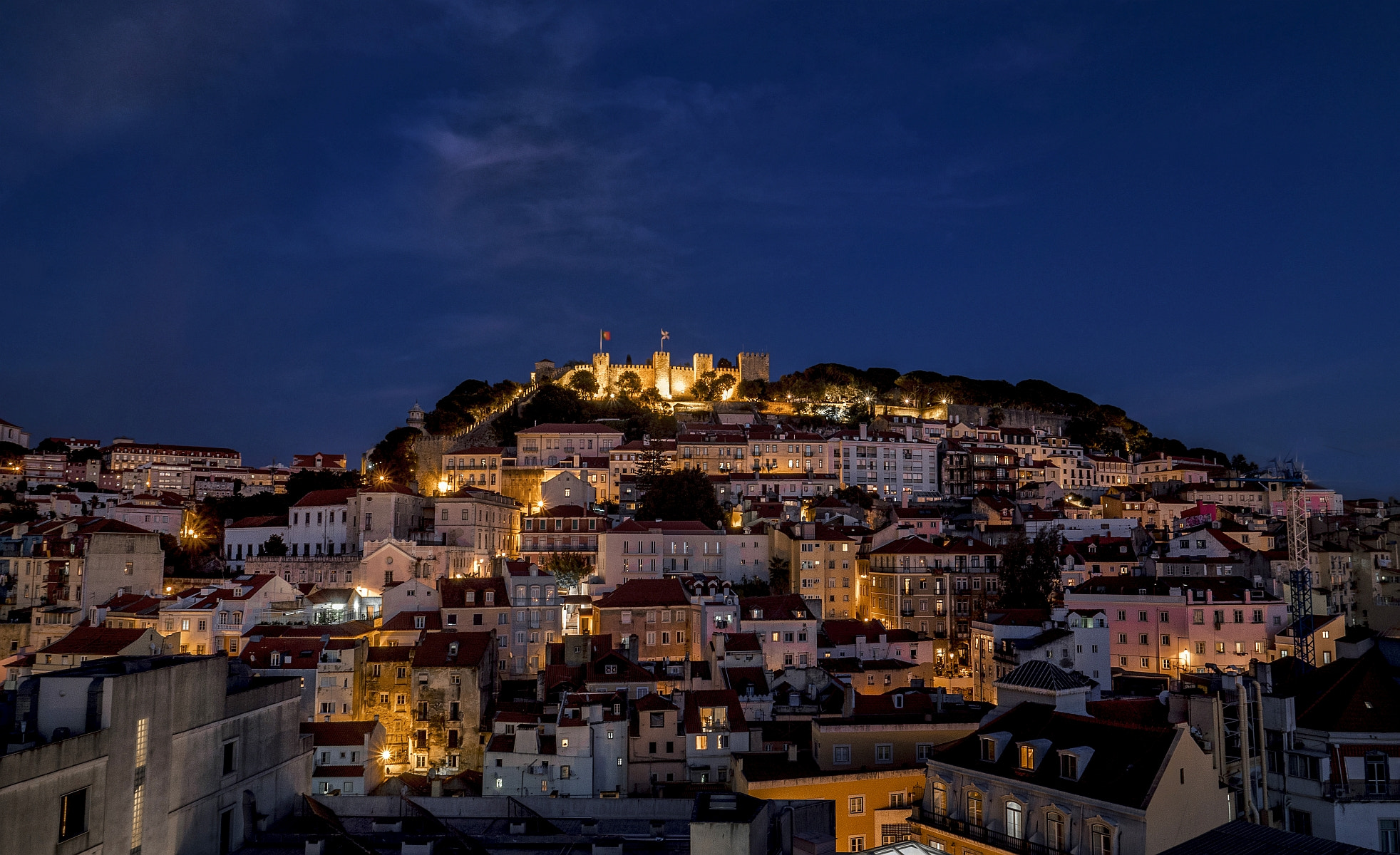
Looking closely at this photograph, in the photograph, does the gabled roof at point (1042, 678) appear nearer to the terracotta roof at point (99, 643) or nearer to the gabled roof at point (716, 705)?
the gabled roof at point (716, 705)

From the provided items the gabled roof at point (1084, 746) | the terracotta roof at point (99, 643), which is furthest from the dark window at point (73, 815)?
the terracotta roof at point (99, 643)

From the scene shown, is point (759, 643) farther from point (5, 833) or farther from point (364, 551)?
point (5, 833)

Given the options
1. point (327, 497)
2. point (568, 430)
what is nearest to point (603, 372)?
point (568, 430)

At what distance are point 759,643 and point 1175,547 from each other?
26836 millimetres

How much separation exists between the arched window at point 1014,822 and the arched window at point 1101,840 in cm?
167

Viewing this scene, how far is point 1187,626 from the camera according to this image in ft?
133

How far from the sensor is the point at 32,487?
279 feet

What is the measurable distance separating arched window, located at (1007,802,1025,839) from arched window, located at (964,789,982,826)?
2.77 ft

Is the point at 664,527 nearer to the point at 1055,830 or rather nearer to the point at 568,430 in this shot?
the point at 568,430

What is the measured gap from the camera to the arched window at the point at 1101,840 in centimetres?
1784

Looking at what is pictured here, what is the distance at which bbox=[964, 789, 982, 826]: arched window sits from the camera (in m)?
20.8

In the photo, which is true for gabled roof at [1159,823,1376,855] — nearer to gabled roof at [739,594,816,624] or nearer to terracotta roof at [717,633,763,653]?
terracotta roof at [717,633,763,653]

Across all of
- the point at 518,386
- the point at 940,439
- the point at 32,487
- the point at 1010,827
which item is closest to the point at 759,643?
the point at 1010,827

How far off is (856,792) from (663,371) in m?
76.7
